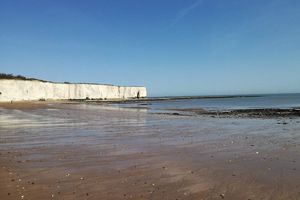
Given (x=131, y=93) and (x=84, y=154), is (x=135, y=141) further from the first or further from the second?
(x=131, y=93)

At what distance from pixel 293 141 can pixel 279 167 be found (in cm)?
463

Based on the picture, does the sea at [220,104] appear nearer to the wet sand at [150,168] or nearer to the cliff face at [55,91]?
the cliff face at [55,91]

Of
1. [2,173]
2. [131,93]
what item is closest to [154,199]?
[2,173]

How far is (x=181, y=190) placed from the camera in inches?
244

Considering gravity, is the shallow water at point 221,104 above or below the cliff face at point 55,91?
below

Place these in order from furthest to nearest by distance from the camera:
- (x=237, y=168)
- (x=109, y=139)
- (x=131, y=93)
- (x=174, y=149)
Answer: (x=131, y=93)
(x=109, y=139)
(x=174, y=149)
(x=237, y=168)

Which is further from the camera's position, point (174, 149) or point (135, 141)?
point (135, 141)

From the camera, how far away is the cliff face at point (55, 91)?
70438mm

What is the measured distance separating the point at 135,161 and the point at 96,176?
5.73 ft

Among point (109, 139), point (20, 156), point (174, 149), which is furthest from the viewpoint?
point (109, 139)

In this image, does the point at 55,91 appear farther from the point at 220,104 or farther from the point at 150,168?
the point at 150,168

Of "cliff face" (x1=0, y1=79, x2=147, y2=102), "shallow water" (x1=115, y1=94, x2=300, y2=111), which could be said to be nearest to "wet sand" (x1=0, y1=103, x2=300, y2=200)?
"shallow water" (x1=115, y1=94, x2=300, y2=111)

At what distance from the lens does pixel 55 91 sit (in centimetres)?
8844

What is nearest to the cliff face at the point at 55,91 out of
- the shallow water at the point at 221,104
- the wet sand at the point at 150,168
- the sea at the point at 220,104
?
the sea at the point at 220,104
